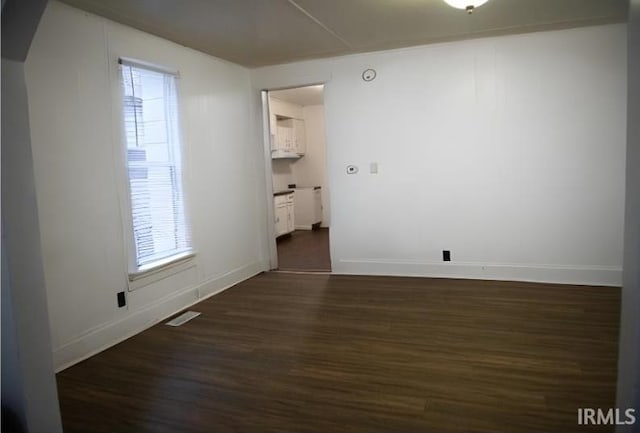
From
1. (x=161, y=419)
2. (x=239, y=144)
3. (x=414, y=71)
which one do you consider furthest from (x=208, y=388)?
(x=414, y=71)

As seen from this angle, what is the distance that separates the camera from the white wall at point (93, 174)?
109 inches

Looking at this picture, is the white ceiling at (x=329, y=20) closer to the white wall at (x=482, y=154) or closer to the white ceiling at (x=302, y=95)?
the white wall at (x=482, y=154)

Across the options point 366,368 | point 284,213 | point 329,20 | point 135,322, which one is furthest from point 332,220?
point 284,213

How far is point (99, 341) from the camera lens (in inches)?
122

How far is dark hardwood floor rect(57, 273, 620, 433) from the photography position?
7.04ft

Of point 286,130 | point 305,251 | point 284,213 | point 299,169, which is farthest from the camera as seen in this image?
point 299,169

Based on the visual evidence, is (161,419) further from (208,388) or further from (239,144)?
(239,144)

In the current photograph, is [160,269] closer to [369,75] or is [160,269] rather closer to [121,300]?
[121,300]

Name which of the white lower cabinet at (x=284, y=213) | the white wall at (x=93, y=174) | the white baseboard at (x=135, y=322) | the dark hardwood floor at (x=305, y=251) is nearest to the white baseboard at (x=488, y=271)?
the dark hardwood floor at (x=305, y=251)

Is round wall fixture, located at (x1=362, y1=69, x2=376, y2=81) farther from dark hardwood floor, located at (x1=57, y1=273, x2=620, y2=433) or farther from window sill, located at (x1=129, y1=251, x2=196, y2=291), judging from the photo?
window sill, located at (x1=129, y1=251, x2=196, y2=291)

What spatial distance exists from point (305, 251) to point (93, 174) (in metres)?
3.74

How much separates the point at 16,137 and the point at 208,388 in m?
1.64

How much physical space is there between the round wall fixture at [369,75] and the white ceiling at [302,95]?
2231 mm

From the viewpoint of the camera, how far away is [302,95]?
751cm
